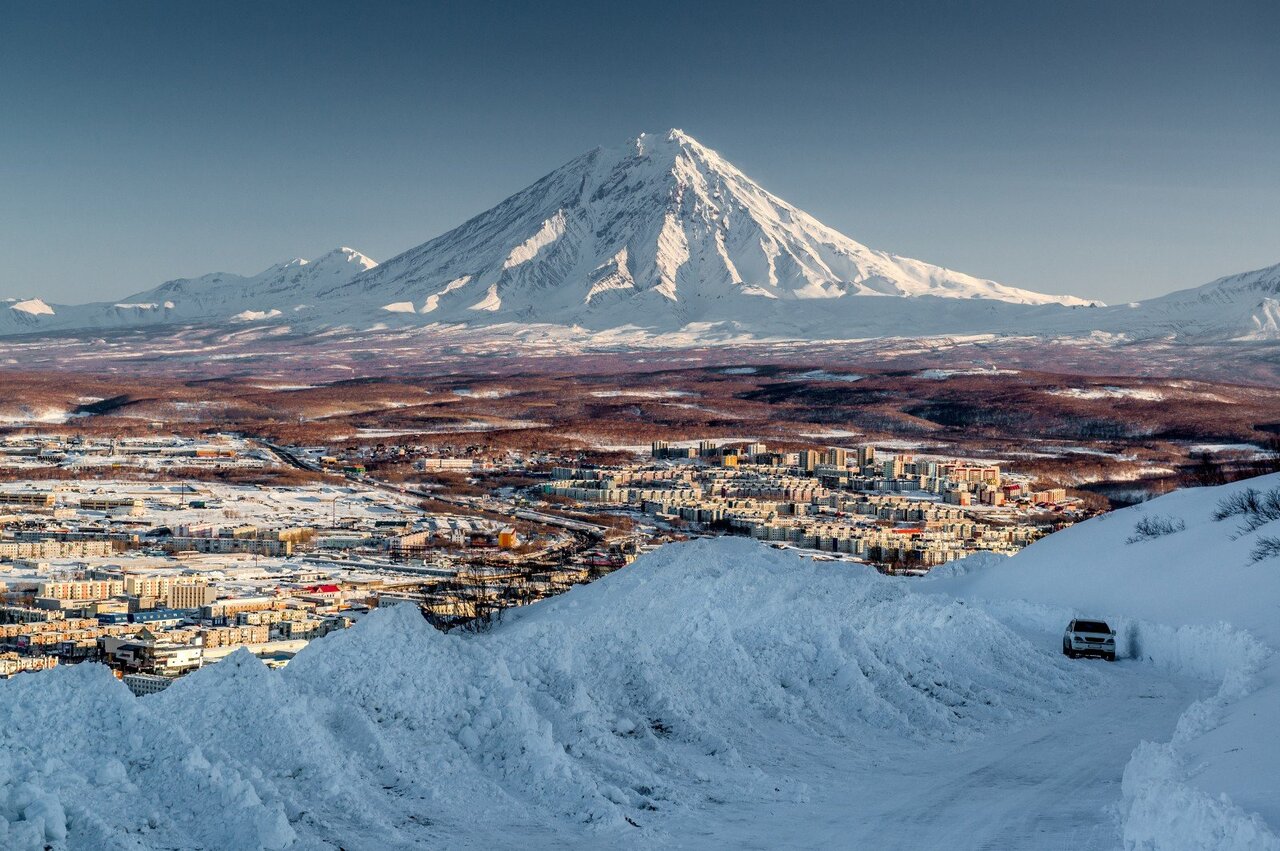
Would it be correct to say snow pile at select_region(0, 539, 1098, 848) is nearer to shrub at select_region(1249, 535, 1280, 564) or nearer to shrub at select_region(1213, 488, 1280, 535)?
shrub at select_region(1249, 535, 1280, 564)

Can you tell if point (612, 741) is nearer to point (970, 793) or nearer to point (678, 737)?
point (678, 737)

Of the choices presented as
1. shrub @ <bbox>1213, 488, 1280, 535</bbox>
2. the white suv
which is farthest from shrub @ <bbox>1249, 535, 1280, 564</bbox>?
the white suv


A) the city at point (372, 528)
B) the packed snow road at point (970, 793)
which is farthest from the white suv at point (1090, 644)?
the city at point (372, 528)

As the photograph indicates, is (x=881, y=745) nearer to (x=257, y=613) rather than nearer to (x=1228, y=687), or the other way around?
(x=1228, y=687)

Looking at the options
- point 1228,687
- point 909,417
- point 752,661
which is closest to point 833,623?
point 752,661

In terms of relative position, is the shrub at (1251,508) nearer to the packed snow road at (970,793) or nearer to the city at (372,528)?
the city at (372,528)

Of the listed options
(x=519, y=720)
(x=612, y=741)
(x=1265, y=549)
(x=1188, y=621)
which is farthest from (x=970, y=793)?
(x=1265, y=549)
